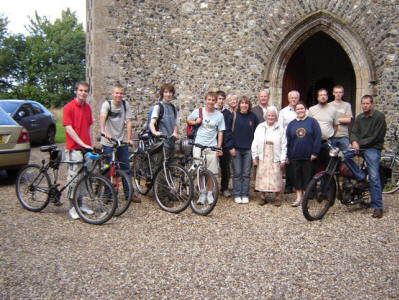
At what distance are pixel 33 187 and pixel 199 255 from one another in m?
2.80

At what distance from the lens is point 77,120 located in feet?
16.4

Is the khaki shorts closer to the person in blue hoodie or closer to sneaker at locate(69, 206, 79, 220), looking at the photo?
the person in blue hoodie

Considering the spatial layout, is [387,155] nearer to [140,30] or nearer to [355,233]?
[355,233]

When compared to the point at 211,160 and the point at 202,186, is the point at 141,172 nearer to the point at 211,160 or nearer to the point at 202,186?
the point at 211,160

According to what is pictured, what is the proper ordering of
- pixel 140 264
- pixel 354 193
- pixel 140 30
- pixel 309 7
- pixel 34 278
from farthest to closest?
pixel 140 30, pixel 309 7, pixel 354 193, pixel 140 264, pixel 34 278

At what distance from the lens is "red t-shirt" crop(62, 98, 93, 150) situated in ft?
16.1

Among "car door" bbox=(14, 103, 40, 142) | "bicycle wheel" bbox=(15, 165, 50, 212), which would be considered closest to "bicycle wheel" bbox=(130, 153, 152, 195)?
"bicycle wheel" bbox=(15, 165, 50, 212)

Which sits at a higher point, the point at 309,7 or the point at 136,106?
the point at 309,7

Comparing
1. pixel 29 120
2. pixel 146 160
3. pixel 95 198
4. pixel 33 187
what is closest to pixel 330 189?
pixel 146 160

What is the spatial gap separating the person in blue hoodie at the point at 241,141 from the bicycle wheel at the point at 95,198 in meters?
2.14

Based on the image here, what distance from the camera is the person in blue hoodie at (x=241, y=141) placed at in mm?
6020

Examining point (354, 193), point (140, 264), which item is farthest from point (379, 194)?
point (140, 264)

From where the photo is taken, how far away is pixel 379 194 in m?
5.30

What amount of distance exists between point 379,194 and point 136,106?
227 inches
